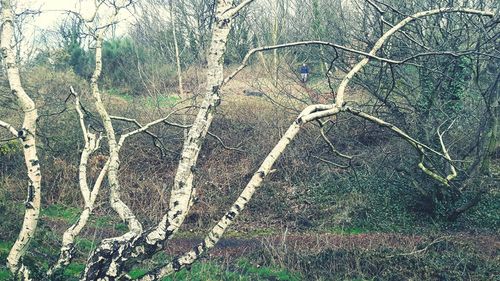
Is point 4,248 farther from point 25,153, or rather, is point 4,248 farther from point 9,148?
point 9,148

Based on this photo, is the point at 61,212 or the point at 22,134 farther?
the point at 61,212

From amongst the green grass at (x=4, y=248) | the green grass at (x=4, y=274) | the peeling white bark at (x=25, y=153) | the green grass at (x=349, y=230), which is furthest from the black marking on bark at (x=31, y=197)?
the green grass at (x=349, y=230)

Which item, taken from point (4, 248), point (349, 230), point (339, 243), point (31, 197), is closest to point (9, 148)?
point (4, 248)

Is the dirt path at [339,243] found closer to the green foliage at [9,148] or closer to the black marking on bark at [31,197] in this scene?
the black marking on bark at [31,197]

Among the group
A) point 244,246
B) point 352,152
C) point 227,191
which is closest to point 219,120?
point 227,191

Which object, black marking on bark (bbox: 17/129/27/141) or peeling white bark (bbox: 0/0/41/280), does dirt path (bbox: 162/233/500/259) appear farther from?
black marking on bark (bbox: 17/129/27/141)

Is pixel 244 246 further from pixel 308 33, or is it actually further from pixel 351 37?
pixel 308 33

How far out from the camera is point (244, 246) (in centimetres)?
1253

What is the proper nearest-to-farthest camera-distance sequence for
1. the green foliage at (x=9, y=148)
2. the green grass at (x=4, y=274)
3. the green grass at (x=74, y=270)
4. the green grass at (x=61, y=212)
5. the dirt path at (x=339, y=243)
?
1. the green grass at (x=4, y=274)
2. the green grass at (x=74, y=270)
3. the dirt path at (x=339, y=243)
4. the green grass at (x=61, y=212)
5. the green foliage at (x=9, y=148)

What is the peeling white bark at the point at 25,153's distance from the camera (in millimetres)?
7254

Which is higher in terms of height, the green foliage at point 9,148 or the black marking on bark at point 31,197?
the black marking on bark at point 31,197

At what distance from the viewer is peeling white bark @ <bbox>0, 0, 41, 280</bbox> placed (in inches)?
286

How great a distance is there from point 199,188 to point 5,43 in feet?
31.5

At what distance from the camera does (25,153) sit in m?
7.30
